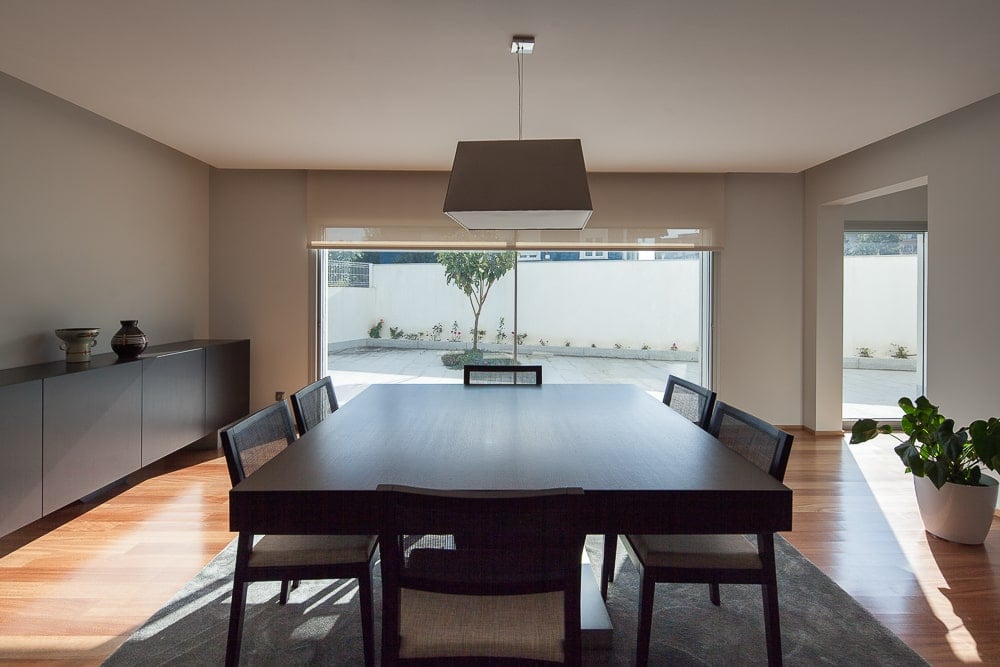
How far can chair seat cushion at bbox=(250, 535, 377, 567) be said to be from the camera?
189cm

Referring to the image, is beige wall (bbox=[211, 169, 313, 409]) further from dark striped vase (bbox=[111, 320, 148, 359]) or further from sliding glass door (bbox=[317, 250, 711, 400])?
dark striped vase (bbox=[111, 320, 148, 359])

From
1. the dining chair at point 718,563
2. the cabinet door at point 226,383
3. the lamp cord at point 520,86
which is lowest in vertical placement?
the dining chair at point 718,563

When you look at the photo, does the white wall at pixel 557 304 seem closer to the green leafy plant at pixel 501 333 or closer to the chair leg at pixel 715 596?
the green leafy plant at pixel 501 333

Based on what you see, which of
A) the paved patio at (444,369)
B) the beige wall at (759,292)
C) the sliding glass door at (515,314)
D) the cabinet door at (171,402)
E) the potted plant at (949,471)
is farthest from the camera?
the paved patio at (444,369)

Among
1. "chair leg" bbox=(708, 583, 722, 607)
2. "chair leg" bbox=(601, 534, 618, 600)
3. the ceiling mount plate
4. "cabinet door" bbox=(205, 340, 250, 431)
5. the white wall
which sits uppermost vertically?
the ceiling mount plate

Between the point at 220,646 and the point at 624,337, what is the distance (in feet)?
14.6

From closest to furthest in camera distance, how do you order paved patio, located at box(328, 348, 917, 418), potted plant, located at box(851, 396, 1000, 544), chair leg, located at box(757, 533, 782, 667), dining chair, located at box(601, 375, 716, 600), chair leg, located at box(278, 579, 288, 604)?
chair leg, located at box(757, 533, 782, 667) < chair leg, located at box(278, 579, 288, 604) < dining chair, located at box(601, 375, 716, 600) < potted plant, located at box(851, 396, 1000, 544) < paved patio, located at box(328, 348, 917, 418)

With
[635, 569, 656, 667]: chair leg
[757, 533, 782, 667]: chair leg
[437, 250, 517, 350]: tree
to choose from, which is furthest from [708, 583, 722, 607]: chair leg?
[437, 250, 517, 350]: tree

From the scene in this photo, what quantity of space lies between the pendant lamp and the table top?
85 cm

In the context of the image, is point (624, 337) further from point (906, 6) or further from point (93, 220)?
point (93, 220)

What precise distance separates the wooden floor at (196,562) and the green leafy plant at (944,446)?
37cm

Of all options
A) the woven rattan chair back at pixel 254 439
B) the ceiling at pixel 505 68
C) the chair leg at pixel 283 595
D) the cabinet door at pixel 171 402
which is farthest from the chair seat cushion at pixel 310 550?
the cabinet door at pixel 171 402

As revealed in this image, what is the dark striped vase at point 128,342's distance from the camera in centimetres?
392

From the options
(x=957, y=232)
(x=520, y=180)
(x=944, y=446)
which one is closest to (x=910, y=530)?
(x=944, y=446)
